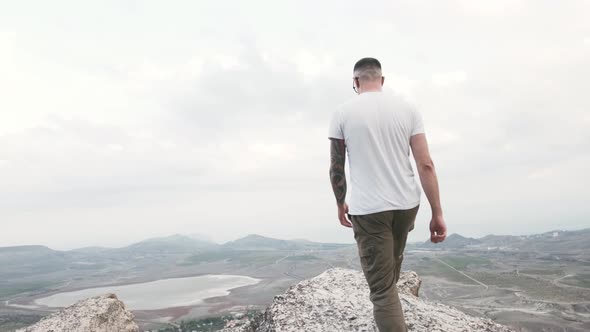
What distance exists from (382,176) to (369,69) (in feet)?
4.67

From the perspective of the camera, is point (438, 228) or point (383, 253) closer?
point (383, 253)

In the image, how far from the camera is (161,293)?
168000mm

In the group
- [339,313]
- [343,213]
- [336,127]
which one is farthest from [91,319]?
[336,127]

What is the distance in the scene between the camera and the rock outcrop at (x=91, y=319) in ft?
33.8

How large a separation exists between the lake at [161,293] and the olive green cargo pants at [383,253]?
466 ft

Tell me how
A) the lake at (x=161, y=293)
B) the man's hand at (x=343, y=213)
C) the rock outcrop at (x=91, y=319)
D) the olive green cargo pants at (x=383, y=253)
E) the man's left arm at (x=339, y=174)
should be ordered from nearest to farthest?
the olive green cargo pants at (x=383, y=253), the man's left arm at (x=339, y=174), the man's hand at (x=343, y=213), the rock outcrop at (x=91, y=319), the lake at (x=161, y=293)

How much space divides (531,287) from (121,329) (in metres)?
140

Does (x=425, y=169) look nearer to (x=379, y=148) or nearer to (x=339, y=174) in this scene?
(x=379, y=148)

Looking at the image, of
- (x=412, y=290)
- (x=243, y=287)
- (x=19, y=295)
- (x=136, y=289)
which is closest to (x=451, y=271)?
(x=243, y=287)

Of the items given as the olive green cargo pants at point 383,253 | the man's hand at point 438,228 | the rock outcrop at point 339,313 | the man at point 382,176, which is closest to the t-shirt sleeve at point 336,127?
the man at point 382,176

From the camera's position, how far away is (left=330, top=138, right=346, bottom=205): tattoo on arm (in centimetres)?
505

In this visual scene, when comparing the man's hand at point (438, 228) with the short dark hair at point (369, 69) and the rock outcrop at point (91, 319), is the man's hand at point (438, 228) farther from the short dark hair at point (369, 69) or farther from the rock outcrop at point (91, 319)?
the rock outcrop at point (91, 319)

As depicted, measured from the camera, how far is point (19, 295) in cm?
18188

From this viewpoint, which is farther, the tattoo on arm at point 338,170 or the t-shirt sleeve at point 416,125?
the tattoo on arm at point 338,170
